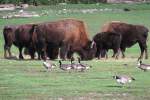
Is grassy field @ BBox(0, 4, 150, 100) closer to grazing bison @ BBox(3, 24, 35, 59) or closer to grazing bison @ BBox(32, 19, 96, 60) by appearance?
grazing bison @ BBox(32, 19, 96, 60)

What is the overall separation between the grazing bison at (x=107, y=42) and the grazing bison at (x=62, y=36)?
124 cm

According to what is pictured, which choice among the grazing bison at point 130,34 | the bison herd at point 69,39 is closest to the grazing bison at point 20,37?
the bison herd at point 69,39

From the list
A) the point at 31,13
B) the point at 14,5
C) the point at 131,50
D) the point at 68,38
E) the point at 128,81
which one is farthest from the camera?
the point at 14,5

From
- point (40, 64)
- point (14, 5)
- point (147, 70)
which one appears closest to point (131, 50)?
point (40, 64)

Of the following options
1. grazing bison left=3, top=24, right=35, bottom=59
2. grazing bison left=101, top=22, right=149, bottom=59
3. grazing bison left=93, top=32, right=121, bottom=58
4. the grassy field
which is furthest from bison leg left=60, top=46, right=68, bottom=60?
grazing bison left=101, top=22, right=149, bottom=59

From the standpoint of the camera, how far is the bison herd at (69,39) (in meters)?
30.4

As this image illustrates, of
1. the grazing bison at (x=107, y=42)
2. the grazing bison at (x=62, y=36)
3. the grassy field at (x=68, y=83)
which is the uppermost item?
the grassy field at (x=68, y=83)

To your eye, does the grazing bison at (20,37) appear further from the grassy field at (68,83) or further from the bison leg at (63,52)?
the grassy field at (68,83)

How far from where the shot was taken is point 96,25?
5297 centimetres

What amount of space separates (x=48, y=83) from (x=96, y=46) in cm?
1186

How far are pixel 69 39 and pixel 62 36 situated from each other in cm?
35

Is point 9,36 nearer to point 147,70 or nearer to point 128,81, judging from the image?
point 147,70

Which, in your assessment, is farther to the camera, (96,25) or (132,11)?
(132,11)

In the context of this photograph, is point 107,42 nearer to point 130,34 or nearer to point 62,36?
point 130,34
